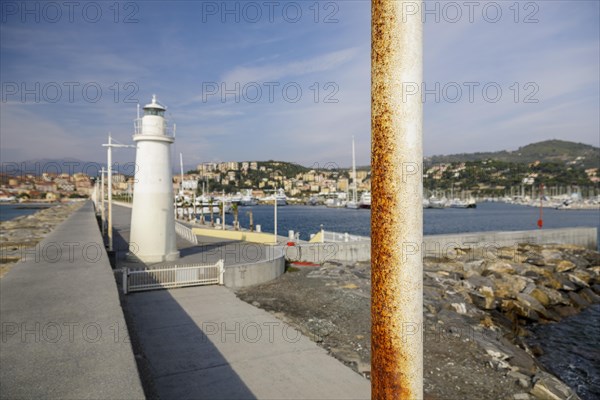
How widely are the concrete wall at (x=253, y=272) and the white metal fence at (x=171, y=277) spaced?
451 millimetres

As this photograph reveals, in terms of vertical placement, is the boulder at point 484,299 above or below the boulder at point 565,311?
above

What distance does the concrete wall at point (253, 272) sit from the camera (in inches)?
584

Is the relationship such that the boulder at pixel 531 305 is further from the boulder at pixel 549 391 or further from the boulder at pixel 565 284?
the boulder at pixel 549 391

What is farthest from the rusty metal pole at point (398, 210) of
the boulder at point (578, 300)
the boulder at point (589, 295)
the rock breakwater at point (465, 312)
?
the boulder at point (589, 295)

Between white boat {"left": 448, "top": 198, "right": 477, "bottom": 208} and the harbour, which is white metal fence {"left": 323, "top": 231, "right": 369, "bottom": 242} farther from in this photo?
white boat {"left": 448, "top": 198, "right": 477, "bottom": 208}

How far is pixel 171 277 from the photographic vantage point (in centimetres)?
1374

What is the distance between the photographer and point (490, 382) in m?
8.47

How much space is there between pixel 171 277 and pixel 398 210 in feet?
43.5

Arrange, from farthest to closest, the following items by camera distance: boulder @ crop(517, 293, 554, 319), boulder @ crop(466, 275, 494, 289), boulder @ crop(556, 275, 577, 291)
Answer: boulder @ crop(556, 275, 577, 291)
boulder @ crop(466, 275, 494, 289)
boulder @ crop(517, 293, 554, 319)

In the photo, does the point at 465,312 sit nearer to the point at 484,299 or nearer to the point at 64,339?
the point at 484,299

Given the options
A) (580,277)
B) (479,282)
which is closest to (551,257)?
(580,277)

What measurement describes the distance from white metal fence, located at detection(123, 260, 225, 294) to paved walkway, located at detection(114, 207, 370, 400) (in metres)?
1.14

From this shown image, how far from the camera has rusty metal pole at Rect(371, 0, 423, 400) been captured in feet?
5.51

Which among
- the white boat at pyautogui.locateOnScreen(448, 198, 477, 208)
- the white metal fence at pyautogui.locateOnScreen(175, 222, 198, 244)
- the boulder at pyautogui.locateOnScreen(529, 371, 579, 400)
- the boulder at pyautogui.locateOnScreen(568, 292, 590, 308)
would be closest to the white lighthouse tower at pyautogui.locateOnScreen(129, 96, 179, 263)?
the white metal fence at pyautogui.locateOnScreen(175, 222, 198, 244)
